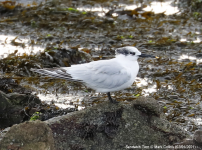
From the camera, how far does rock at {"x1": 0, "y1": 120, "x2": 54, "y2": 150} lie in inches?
129

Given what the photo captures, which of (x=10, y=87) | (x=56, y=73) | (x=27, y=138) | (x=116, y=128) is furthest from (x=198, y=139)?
(x=10, y=87)

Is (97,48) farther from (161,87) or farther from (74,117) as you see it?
(74,117)

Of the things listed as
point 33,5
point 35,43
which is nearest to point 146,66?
point 35,43

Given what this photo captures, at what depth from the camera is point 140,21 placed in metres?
9.45

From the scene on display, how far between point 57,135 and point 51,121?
0.73ft

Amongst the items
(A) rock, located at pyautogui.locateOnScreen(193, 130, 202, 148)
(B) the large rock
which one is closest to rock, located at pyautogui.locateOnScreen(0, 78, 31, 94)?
(B) the large rock

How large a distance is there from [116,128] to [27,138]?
107 centimetres

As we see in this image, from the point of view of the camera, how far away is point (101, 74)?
4.40 metres

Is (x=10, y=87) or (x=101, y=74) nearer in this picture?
(x=101, y=74)

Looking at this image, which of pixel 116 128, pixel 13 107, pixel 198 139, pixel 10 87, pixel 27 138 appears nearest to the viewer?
pixel 27 138

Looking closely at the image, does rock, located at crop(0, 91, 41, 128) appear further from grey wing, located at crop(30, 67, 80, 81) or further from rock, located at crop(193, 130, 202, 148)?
rock, located at crop(193, 130, 202, 148)

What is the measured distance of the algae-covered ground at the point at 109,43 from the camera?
19.2ft

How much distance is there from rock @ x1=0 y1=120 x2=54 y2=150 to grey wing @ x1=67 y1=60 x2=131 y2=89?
3.85 feet

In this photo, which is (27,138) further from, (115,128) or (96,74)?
(96,74)
